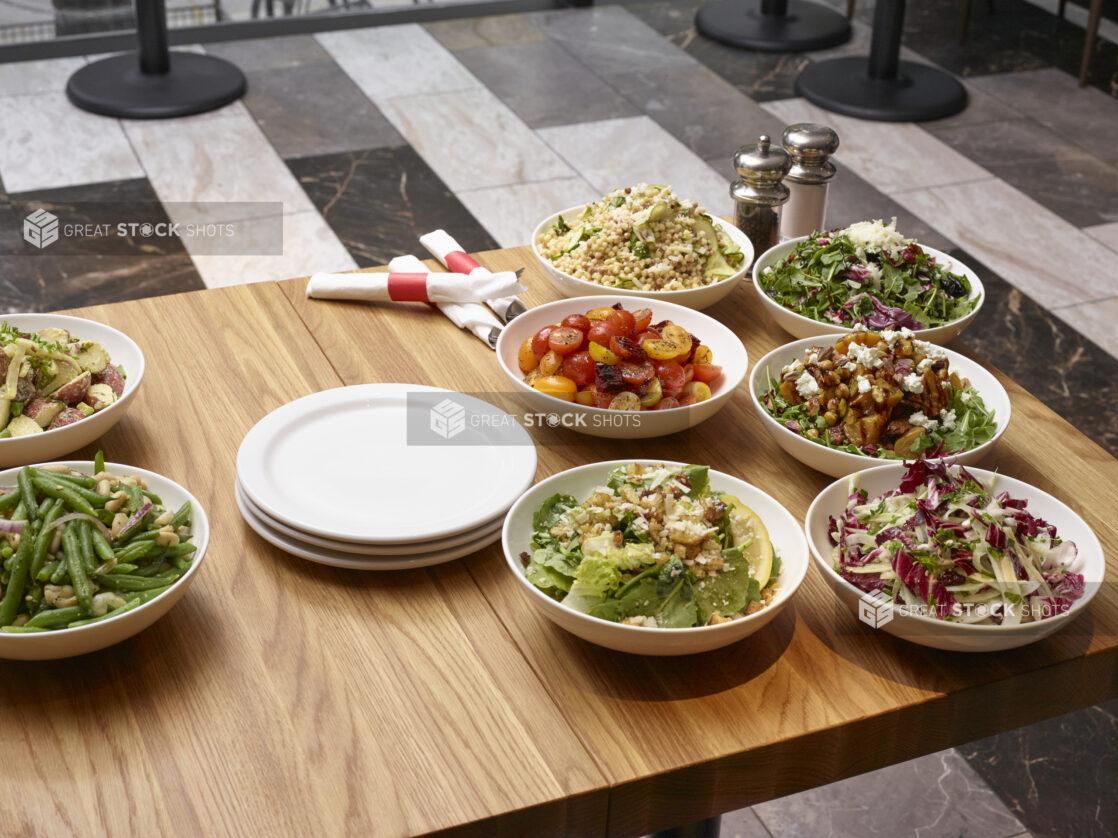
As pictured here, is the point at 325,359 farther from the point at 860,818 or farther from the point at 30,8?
the point at 30,8

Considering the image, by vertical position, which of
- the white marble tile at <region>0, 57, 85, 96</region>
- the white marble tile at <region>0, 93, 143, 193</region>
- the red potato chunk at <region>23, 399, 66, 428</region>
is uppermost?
the red potato chunk at <region>23, 399, 66, 428</region>

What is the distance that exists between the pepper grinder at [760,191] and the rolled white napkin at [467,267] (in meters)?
0.38

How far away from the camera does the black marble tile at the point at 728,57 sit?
483cm

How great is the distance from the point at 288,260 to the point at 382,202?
0.50 metres

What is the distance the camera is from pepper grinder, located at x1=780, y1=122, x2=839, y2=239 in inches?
72.5

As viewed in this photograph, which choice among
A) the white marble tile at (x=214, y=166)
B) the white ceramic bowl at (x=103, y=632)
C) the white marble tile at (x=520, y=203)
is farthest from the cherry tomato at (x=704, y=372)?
the white marble tile at (x=214, y=166)

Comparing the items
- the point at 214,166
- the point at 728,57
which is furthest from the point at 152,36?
the point at 728,57

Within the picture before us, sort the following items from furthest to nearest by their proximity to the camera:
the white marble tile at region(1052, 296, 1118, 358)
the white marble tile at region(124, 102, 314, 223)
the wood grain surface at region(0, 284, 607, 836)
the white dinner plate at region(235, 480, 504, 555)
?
the white marble tile at region(124, 102, 314, 223) → the white marble tile at region(1052, 296, 1118, 358) → the white dinner plate at region(235, 480, 504, 555) → the wood grain surface at region(0, 284, 607, 836)

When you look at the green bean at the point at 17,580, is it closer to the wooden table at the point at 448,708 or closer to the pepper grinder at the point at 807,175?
the wooden table at the point at 448,708

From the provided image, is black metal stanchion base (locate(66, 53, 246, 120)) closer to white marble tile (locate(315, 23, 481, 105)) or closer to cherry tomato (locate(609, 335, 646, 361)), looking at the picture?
white marble tile (locate(315, 23, 481, 105))

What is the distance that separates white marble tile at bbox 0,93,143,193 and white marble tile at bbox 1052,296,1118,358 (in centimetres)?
294

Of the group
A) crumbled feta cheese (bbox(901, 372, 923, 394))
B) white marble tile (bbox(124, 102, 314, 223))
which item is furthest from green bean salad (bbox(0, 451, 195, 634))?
white marble tile (bbox(124, 102, 314, 223))

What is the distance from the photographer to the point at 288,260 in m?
3.49

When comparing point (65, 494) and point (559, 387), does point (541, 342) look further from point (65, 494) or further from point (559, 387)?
point (65, 494)
